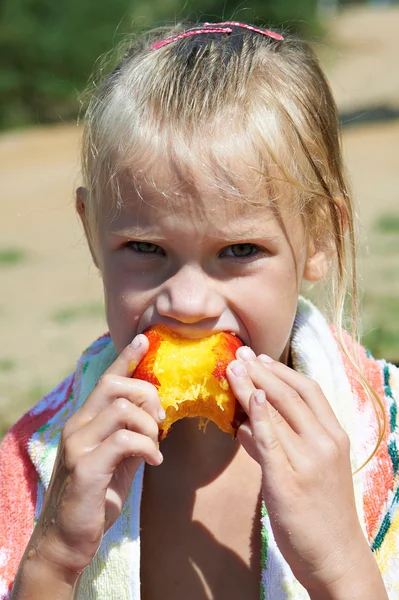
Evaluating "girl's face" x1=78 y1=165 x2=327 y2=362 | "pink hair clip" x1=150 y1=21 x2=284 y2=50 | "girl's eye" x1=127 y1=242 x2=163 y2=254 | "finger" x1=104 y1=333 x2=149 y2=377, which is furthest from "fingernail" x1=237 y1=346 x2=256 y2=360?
"pink hair clip" x1=150 y1=21 x2=284 y2=50

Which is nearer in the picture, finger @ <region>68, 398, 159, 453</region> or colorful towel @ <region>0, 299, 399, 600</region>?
finger @ <region>68, 398, 159, 453</region>

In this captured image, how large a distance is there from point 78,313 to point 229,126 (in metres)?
5.69

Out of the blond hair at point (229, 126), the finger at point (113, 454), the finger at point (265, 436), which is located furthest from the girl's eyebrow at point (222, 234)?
the finger at point (113, 454)

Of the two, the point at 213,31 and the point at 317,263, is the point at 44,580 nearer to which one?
the point at 317,263

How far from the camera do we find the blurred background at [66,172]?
674 centimetres

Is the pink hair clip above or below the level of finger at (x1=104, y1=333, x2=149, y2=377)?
above

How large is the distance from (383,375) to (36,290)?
6.61m

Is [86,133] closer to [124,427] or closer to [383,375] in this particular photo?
[124,427]

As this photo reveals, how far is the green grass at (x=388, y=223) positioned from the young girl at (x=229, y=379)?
302 inches

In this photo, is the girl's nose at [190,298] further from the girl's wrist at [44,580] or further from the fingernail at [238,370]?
the girl's wrist at [44,580]

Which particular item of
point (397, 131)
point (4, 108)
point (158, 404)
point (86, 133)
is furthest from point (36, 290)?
point (4, 108)

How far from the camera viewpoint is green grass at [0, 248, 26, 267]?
1074 centimetres

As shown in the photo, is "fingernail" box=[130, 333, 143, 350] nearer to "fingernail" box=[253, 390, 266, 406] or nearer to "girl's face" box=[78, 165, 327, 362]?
"girl's face" box=[78, 165, 327, 362]

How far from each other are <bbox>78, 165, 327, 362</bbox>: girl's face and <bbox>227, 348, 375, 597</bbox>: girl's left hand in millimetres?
184
